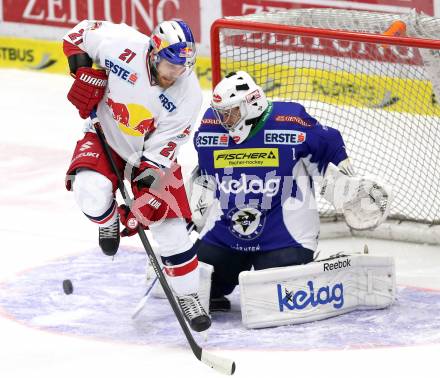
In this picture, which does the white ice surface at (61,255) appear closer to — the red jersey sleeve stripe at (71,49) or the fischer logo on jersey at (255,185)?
the fischer logo on jersey at (255,185)

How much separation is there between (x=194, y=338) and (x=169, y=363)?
0.26 metres

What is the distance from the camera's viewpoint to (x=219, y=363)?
4.62 meters

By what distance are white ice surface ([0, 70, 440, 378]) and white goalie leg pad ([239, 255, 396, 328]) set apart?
26 centimetres

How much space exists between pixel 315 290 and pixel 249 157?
0.58 metres

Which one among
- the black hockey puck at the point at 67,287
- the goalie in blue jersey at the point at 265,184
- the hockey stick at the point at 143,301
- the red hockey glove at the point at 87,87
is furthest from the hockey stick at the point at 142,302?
the red hockey glove at the point at 87,87

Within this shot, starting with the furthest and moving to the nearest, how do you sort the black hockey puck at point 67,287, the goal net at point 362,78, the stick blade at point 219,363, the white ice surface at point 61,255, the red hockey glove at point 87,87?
the goal net at point 362,78 → the black hockey puck at point 67,287 → the red hockey glove at point 87,87 → the white ice surface at point 61,255 → the stick blade at point 219,363

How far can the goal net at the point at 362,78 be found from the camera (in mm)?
6043

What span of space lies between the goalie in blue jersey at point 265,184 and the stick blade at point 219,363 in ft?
2.41

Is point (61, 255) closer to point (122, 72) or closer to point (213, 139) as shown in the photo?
point (213, 139)

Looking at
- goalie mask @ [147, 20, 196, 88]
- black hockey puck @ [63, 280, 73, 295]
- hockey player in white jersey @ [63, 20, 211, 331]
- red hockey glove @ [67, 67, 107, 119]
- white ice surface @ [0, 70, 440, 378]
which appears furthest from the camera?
black hockey puck @ [63, 280, 73, 295]

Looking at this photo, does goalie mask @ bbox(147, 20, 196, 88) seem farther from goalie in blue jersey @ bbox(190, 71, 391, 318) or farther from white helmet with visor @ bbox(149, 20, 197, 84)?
goalie in blue jersey @ bbox(190, 71, 391, 318)

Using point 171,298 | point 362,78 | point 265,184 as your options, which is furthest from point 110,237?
point 362,78

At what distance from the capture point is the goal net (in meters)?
6.04

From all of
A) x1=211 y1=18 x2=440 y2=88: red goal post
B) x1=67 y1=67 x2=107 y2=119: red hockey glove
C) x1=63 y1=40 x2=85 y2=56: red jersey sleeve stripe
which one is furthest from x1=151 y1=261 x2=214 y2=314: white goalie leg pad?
x1=211 y1=18 x2=440 y2=88: red goal post
